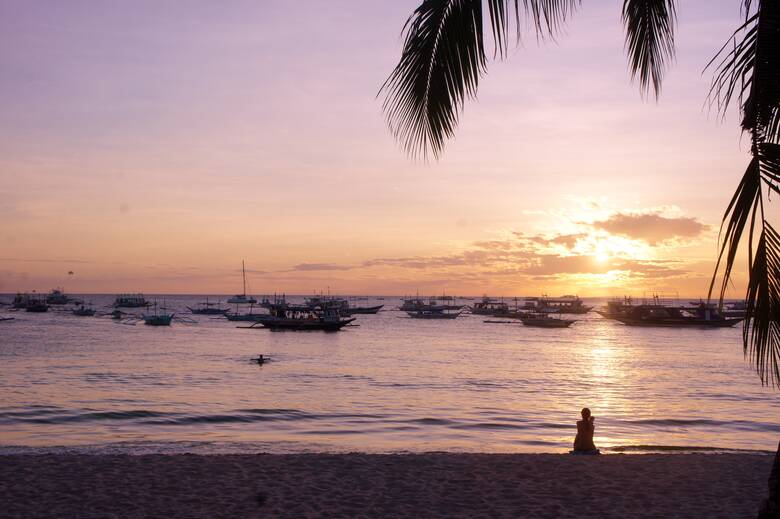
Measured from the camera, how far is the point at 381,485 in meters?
11.4

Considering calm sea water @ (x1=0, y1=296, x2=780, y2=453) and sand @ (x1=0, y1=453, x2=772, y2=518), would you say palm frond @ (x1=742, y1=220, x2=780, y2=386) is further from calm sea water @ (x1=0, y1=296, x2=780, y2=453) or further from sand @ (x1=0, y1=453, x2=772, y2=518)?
calm sea water @ (x1=0, y1=296, x2=780, y2=453)

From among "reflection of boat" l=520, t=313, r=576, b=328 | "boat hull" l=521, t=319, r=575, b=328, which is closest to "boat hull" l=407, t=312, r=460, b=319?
"reflection of boat" l=520, t=313, r=576, b=328

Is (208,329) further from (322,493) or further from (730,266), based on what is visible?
(730,266)

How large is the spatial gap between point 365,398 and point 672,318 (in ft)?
256

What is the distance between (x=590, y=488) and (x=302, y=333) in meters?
69.1

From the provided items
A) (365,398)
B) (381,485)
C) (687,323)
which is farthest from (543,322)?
(381,485)

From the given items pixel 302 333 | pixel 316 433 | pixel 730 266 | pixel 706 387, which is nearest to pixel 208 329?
pixel 302 333

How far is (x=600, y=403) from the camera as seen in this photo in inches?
1201

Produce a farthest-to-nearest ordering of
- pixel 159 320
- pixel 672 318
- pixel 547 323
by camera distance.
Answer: pixel 547 323
pixel 672 318
pixel 159 320

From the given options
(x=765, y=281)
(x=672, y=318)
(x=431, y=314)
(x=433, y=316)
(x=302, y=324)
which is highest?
(x=765, y=281)

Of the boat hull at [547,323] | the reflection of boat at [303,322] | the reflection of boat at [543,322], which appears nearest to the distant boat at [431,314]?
the reflection of boat at [543,322]

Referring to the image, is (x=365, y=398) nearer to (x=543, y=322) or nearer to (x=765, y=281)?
(x=765, y=281)

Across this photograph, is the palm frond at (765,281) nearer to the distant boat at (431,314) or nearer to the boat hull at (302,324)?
the boat hull at (302,324)

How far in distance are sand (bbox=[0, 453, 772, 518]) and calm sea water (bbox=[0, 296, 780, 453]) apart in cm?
495
